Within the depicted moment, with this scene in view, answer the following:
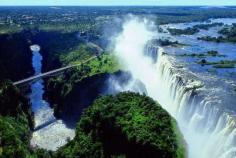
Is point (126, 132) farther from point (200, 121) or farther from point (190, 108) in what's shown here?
point (190, 108)

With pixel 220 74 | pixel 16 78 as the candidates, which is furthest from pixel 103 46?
pixel 220 74

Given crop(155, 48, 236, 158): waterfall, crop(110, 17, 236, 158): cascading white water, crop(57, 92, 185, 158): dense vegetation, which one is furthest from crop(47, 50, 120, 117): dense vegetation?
crop(57, 92, 185, 158): dense vegetation

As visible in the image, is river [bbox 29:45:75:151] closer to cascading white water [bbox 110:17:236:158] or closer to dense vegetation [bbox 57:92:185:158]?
dense vegetation [bbox 57:92:185:158]

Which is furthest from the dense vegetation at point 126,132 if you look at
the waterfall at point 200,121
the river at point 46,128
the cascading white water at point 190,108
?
the river at point 46,128

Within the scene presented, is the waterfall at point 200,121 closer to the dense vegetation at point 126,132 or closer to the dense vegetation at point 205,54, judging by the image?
the dense vegetation at point 126,132

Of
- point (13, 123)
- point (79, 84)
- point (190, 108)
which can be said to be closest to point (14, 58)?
point (79, 84)
